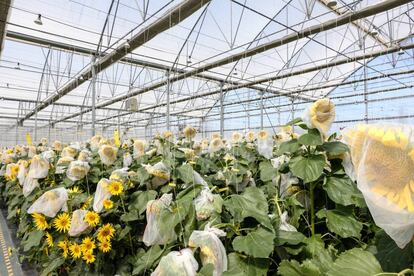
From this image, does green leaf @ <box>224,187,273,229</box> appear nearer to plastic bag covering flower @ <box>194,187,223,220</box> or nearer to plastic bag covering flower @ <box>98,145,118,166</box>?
plastic bag covering flower @ <box>194,187,223,220</box>

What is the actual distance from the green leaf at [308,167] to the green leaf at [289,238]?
0.56ft

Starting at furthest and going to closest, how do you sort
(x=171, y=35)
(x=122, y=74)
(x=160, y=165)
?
(x=122, y=74) → (x=171, y=35) → (x=160, y=165)

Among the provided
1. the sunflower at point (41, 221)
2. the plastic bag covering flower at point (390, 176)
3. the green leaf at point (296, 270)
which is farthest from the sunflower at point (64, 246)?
the plastic bag covering flower at point (390, 176)

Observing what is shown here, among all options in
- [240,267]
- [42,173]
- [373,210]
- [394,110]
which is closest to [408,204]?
[373,210]

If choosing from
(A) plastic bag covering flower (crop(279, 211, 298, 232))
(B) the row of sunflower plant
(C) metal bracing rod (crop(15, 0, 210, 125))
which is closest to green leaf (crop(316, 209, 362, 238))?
(B) the row of sunflower plant

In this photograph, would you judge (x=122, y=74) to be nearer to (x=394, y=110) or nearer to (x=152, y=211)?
(x=152, y=211)

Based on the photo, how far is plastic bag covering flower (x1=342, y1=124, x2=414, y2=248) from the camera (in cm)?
44

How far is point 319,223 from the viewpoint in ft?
3.59

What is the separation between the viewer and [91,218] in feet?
4.68

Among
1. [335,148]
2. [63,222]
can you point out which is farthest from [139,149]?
[335,148]

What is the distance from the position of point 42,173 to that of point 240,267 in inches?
65.2

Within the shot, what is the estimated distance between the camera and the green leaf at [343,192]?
0.92 meters

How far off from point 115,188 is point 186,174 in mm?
372

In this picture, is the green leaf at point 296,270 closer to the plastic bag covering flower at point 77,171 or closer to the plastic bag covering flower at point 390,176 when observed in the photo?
the plastic bag covering flower at point 390,176
